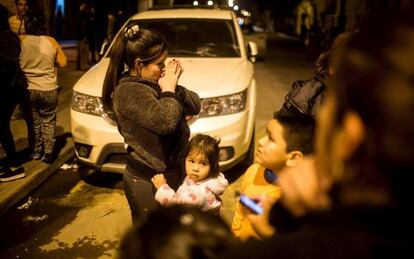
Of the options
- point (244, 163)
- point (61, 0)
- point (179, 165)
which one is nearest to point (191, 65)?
point (244, 163)

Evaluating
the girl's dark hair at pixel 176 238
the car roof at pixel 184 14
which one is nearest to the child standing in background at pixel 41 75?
the car roof at pixel 184 14

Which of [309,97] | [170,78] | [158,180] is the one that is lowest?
[158,180]

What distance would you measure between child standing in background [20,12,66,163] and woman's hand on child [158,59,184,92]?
10.6 ft

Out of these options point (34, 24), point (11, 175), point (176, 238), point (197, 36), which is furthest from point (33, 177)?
point (176, 238)

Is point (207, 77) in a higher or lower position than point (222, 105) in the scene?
higher

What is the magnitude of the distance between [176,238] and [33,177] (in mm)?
4574

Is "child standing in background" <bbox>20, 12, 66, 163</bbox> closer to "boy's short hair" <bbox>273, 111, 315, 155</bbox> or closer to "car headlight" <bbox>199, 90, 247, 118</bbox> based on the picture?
"car headlight" <bbox>199, 90, 247, 118</bbox>

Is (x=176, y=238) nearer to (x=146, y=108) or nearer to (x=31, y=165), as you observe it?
(x=146, y=108)

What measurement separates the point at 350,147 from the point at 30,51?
4950 mm

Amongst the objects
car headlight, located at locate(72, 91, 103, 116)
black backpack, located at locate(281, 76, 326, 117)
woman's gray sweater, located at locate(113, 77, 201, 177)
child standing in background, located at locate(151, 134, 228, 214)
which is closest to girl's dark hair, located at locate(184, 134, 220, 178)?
child standing in background, located at locate(151, 134, 228, 214)

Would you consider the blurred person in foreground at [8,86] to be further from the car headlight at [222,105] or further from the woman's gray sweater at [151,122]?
the woman's gray sweater at [151,122]

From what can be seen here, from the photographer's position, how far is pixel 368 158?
906 mm

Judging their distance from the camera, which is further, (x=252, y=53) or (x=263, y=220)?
(x=252, y=53)

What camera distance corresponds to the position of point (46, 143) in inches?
222
